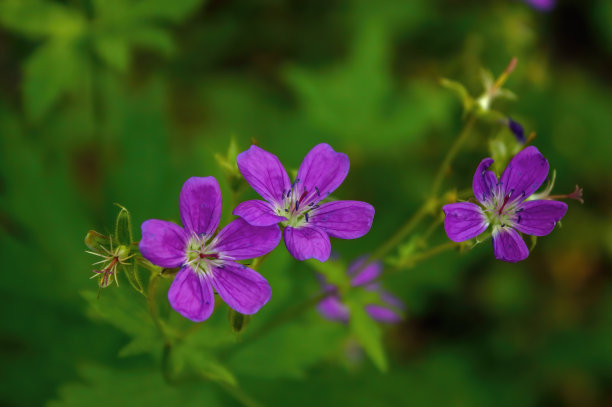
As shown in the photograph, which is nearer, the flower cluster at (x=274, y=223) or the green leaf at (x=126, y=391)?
the flower cluster at (x=274, y=223)

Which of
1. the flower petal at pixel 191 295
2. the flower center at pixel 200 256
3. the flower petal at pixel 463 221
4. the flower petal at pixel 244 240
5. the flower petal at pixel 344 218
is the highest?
the flower petal at pixel 463 221

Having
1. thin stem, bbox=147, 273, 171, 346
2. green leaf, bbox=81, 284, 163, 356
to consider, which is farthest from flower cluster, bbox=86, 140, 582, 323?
green leaf, bbox=81, 284, 163, 356

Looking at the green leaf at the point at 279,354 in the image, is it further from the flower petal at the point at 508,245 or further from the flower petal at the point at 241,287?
the flower petal at the point at 508,245

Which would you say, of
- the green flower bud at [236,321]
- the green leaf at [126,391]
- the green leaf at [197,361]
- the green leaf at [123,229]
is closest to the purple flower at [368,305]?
the green leaf at [126,391]

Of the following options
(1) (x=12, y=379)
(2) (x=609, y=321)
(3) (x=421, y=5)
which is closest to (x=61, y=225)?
(1) (x=12, y=379)

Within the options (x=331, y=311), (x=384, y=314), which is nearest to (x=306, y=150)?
(x=331, y=311)

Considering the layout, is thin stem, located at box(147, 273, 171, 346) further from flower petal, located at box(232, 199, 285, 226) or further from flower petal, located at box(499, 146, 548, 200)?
flower petal, located at box(499, 146, 548, 200)

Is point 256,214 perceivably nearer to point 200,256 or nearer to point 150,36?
point 200,256
